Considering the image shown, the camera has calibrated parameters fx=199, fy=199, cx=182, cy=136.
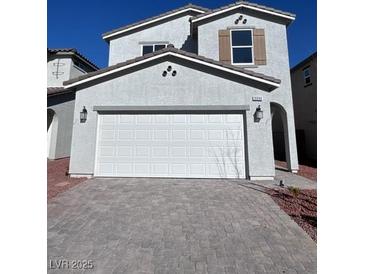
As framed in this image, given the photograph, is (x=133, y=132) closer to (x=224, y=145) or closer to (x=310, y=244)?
(x=224, y=145)

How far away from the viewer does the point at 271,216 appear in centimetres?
472

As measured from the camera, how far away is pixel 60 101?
1279cm

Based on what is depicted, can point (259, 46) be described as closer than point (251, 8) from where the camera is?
Yes

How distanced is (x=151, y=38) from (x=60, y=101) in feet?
23.6

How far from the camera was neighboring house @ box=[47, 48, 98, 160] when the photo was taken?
40.6 ft

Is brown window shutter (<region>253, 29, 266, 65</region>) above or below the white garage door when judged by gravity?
above

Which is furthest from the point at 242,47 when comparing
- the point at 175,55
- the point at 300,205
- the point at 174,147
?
the point at 300,205

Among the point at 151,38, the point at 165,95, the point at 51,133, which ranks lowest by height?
the point at 51,133

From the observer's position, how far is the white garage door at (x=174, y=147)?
8047 millimetres

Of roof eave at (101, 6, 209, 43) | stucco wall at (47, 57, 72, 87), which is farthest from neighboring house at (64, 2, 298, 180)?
stucco wall at (47, 57, 72, 87)

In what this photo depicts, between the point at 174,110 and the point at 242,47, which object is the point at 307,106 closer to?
the point at 242,47

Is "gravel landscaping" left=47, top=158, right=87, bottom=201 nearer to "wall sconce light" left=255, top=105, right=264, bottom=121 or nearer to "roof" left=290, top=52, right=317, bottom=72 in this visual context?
"wall sconce light" left=255, top=105, right=264, bottom=121

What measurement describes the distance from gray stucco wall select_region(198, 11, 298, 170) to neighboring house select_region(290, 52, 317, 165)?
400 cm
